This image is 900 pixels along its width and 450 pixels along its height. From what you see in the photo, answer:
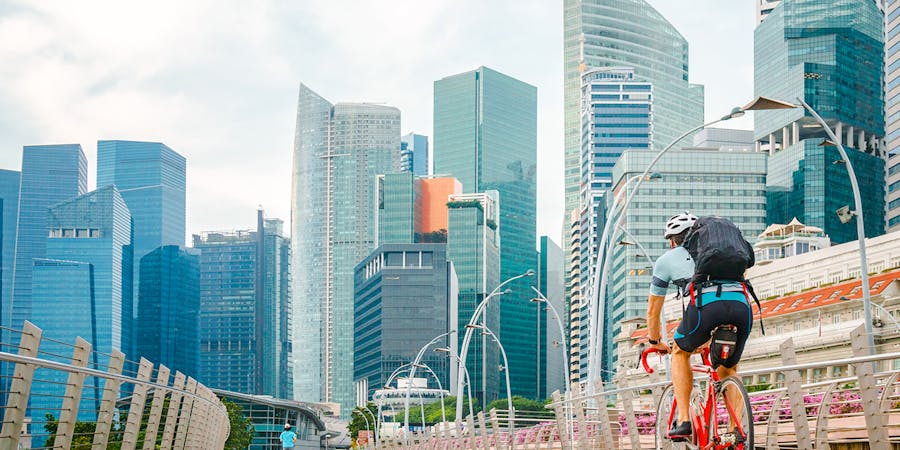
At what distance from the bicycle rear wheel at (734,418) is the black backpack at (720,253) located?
69cm

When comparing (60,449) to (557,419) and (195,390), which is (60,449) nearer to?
(557,419)

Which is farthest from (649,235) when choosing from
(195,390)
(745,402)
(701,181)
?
(745,402)

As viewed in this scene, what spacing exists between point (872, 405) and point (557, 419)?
27.6 feet

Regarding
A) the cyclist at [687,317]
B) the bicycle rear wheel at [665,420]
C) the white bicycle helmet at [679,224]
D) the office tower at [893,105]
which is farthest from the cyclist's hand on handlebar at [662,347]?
the office tower at [893,105]

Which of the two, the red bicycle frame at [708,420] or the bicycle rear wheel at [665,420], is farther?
the bicycle rear wheel at [665,420]

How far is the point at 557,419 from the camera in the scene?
53.2ft

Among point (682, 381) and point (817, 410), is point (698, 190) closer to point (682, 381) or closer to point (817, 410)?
point (817, 410)

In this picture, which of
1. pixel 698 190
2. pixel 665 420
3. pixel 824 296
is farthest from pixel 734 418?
pixel 698 190

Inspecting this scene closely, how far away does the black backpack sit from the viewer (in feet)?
28.4

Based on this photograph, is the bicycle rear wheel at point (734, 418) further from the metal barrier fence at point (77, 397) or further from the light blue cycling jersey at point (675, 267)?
the metal barrier fence at point (77, 397)

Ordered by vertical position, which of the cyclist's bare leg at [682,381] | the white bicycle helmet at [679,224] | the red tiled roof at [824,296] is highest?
the red tiled roof at [824,296]

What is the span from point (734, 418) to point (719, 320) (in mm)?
673

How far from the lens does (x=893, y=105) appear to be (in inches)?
5108

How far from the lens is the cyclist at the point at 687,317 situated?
866cm
